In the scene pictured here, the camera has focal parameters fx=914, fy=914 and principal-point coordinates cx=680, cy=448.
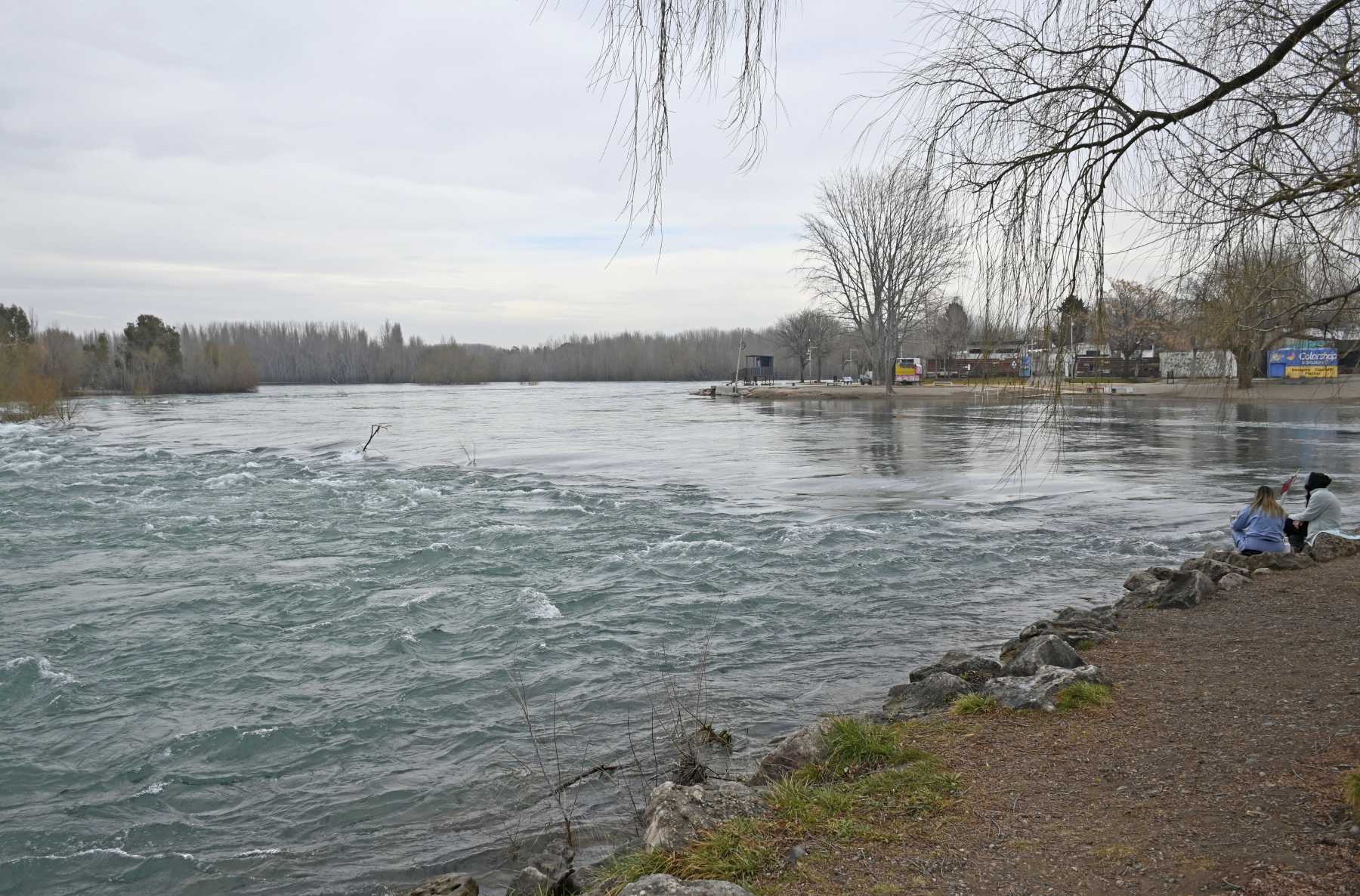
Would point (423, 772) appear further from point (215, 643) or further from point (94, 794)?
point (215, 643)

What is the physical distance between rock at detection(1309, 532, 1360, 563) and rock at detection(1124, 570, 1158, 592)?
1.95 metres

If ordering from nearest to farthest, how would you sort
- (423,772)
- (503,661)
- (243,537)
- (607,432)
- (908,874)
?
(908,874) → (423,772) → (503,661) → (243,537) → (607,432)

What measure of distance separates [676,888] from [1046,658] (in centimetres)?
395

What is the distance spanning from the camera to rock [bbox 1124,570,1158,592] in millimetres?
9734

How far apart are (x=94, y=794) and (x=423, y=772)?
2.13 m

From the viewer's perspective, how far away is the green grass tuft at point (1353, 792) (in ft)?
11.6

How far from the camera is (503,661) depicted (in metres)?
8.54

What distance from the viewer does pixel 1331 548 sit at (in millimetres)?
10477

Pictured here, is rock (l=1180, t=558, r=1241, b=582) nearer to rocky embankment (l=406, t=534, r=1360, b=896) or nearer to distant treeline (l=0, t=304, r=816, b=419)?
rocky embankment (l=406, t=534, r=1360, b=896)

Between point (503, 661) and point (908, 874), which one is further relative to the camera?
point (503, 661)

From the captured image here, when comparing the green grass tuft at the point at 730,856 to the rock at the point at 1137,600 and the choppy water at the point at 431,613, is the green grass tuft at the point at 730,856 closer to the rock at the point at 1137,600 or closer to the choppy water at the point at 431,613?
the choppy water at the point at 431,613

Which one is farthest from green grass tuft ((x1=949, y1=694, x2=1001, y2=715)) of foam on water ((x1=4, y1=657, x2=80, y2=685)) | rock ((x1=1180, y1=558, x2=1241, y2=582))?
foam on water ((x1=4, y1=657, x2=80, y2=685))

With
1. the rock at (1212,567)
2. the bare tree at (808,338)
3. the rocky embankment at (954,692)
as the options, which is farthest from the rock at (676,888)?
the bare tree at (808,338)

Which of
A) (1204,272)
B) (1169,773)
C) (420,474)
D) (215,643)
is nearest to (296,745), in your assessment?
(215,643)
